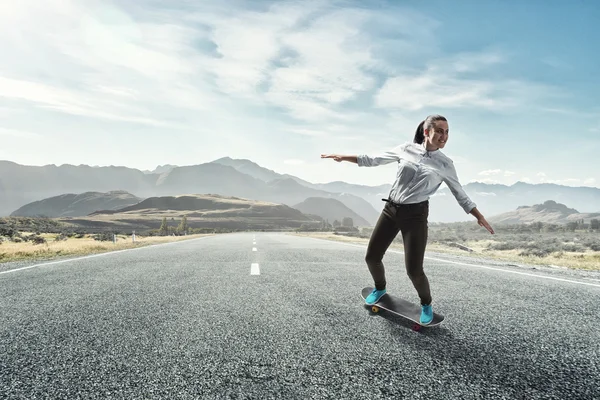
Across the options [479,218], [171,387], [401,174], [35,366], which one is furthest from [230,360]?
[479,218]

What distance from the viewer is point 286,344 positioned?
124 inches

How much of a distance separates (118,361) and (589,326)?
448cm

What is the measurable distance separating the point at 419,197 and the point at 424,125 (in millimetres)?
857

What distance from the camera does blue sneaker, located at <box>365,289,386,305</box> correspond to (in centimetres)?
435

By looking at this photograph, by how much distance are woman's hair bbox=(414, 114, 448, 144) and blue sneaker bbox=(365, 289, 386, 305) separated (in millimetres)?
1835

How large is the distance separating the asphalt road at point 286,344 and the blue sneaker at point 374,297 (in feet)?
0.63

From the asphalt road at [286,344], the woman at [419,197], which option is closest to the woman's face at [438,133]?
the woman at [419,197]

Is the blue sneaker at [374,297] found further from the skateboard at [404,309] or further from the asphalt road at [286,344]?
the asphalt road at [286,344]

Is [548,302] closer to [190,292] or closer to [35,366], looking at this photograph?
[190,292]

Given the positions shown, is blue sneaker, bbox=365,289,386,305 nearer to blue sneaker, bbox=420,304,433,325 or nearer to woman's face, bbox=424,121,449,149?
blue sneaker, bbox=420,304,433,325

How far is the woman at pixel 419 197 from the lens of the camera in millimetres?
3893

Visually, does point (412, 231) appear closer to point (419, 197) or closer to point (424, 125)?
point (419, 197)

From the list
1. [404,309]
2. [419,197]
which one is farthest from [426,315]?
[419,197]

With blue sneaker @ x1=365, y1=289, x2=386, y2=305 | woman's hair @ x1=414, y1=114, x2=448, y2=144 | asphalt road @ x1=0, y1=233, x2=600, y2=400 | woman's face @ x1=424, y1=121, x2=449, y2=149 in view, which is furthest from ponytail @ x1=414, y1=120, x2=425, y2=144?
asphalt road @ x1=0, y1=233, x2=600, y2=400
